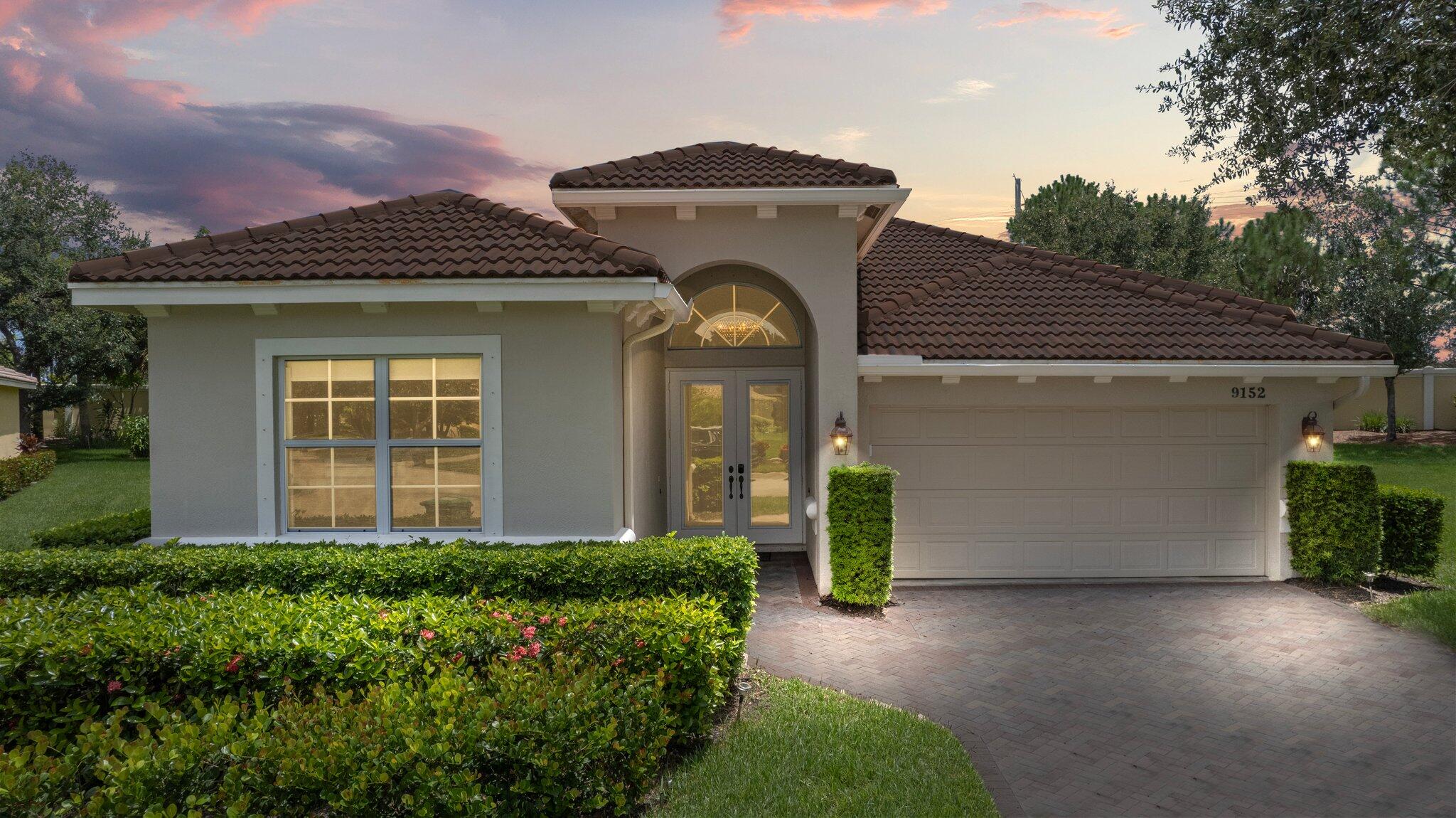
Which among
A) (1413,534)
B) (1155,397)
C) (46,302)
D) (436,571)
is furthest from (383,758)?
(46,302)

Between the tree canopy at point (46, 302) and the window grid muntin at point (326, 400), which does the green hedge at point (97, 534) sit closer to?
the window grid muntin at point (326, 400)

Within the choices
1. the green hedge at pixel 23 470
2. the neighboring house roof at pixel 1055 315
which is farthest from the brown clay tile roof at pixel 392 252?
the green hedge at pixel 23 470

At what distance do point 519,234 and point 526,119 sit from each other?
6.76 meters

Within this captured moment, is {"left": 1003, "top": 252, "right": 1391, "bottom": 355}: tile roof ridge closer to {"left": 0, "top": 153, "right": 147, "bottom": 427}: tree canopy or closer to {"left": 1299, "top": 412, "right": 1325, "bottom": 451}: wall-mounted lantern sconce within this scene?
{"left": 1299, "top": 412, "right": 1325, "bottom": 451}: wall-mounted lantern sconce

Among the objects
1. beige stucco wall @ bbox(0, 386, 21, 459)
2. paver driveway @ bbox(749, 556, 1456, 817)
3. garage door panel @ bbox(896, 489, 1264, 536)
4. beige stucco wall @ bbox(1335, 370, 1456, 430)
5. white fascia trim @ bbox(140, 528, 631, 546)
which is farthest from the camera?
beige stucco wall @ bbox(1335, 370, 1456, 430)

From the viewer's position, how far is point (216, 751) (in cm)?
373

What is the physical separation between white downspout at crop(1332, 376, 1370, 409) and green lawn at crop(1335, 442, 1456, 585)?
173 inches

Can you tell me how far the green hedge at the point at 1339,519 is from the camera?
9953 mm

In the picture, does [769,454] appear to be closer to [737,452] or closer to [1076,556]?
[737,452]

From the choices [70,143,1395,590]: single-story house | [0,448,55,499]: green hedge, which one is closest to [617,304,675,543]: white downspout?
[70,143,1395,590]: single-story house

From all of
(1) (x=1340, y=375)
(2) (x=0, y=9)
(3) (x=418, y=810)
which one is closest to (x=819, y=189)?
(1) (x=1340, y=375)

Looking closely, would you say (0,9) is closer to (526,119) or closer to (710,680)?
(526,119)

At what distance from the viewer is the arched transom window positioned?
12.1 m

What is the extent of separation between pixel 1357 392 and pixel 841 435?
20.8ft
